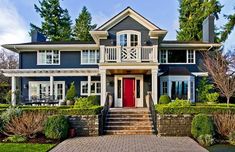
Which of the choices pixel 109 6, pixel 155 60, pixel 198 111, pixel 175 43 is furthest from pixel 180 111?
pixel 109 6

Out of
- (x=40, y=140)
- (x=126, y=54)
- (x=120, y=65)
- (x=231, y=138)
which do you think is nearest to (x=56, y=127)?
(x=40, y=140)

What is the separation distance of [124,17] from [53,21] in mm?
26996

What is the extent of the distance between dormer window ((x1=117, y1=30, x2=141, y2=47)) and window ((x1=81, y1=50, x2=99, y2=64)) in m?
3.54

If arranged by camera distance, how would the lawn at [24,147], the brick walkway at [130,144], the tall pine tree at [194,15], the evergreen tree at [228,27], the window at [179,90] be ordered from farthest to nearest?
the tall pine tree at [194,15]
the evergreen tree at [228,27]
the window at [179,90]
the brick walkway at [130,144]
the lawn at [24,147]

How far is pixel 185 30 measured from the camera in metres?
41.3

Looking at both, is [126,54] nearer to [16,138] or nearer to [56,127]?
[56,127]

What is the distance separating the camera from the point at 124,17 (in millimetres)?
23688

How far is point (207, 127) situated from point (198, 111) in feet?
4.34

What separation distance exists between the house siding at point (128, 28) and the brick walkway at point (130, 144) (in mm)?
9334

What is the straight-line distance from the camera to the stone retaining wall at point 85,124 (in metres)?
16.3

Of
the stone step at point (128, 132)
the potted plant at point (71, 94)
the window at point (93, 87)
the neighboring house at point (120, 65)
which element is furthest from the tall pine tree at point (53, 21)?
the stone step at point (128, 132)

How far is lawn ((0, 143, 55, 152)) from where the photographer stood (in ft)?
40.2

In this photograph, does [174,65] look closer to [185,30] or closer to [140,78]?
[140,78]

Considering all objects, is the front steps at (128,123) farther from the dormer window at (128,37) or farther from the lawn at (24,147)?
the dormer window at (128,37)
